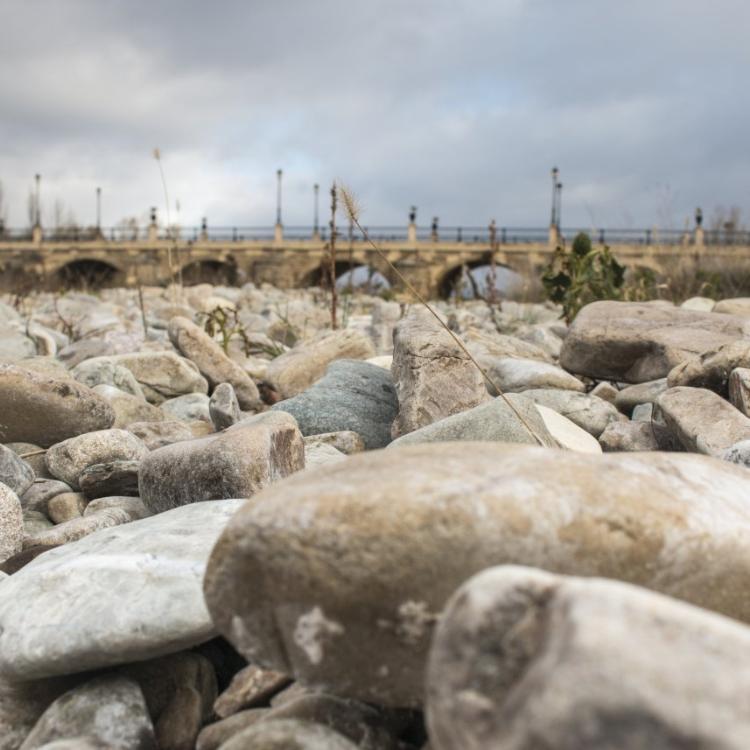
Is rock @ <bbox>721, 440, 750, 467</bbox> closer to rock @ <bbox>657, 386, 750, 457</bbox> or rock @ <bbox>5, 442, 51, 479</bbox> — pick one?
rock @ <bbox>657, 386, 750, 457</bbox>

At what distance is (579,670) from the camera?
87 cm

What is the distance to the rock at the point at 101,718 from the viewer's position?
1545 mm

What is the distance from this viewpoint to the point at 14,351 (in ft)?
18.8

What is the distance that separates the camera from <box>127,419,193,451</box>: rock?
3.85 meters

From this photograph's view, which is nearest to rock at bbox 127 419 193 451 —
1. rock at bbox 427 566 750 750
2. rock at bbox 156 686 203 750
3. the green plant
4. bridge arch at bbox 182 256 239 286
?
rock at bbox 156 686 203 750

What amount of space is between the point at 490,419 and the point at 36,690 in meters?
1.73

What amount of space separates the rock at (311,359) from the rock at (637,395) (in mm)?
1699

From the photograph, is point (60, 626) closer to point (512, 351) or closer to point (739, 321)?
point (512, 351)

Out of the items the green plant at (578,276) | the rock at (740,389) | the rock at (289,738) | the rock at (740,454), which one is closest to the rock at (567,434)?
the rock at (740,389)

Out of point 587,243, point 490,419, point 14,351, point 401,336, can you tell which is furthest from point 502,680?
point 587,243

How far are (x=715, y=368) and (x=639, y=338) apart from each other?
42.6 inches

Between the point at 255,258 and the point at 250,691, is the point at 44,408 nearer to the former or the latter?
the point at 250,691

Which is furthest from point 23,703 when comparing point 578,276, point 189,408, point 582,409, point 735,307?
point 578,276

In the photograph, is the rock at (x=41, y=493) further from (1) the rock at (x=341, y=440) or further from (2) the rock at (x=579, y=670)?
(2) the rock at (x=579, y=670)
